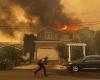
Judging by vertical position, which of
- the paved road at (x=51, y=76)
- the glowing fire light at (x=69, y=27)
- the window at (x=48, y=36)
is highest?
the glowing fire light at (x=69, y=27)

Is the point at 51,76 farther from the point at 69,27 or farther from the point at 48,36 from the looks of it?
the point at 69,27

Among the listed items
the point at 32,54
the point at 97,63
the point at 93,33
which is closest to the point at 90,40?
the point at 93,33

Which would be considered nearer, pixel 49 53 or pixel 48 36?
pixel 49 53

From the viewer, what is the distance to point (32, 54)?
57688 mm

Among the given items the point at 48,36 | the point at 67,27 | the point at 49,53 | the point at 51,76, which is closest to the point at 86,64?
the point at 51,76

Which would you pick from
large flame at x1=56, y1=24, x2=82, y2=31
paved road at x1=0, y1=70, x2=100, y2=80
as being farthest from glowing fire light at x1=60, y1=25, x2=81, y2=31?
paved road at x1=0, y1=70, x2=100, y2=80

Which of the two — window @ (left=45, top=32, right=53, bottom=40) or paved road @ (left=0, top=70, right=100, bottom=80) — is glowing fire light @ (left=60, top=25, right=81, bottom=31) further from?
paved road @ (left=0, top=70, right=100, bottom=80)

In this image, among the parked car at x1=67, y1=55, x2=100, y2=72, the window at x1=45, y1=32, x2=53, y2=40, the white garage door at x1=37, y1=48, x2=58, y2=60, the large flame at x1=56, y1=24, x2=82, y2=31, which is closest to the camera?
the parked car at x1=67, y1=55, x2=100, y2=72

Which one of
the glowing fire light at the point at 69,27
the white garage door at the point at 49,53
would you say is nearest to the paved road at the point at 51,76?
the white garage door at the point at 49,53

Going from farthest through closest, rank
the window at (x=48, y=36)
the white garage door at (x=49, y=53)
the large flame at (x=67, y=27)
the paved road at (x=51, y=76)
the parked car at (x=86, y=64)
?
the large flame at (x=67, y=27) → the window at (x=48, y=36) → the white garage door at (x=49, y=53) → the parked car at (x=86, y=64) → the paved road at (x=51, y=76)

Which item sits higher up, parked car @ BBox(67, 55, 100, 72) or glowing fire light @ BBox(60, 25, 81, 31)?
glowing fire light @ BBox(60, 25, 81, 31)

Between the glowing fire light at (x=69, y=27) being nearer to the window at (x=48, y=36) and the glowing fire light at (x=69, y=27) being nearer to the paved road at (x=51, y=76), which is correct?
the window at (x=48, y=36)

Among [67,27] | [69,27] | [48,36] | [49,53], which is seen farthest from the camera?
[69,27]

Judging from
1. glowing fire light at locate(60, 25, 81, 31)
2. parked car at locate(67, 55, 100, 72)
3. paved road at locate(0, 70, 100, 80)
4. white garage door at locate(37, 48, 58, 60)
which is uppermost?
glowing fire light at locate(60, 25, 81, 31)
